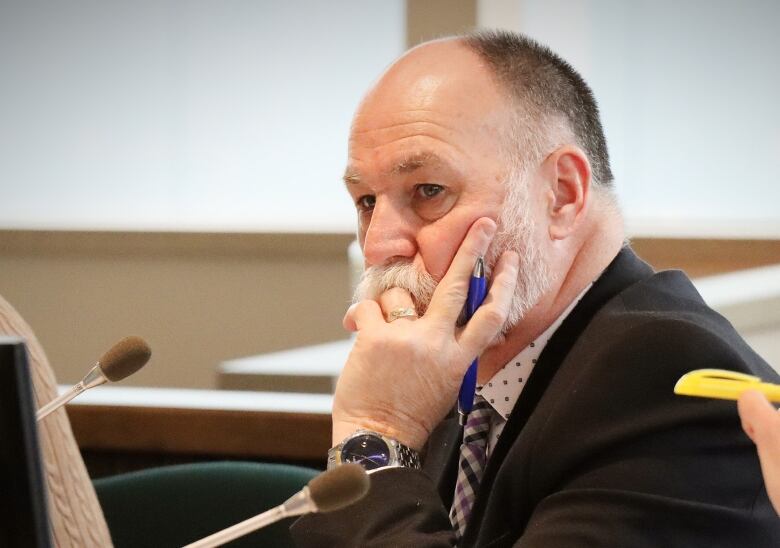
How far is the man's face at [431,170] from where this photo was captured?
1.38 meters

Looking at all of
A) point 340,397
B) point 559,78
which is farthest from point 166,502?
point 559,78

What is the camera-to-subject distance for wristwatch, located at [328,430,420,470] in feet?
3.99

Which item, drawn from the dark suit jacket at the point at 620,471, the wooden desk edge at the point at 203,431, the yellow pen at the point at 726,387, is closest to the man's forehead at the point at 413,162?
the dark suit jacket at the point at 620,471

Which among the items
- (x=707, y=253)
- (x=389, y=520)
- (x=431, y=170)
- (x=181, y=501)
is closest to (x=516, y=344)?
(x=431, y=170)

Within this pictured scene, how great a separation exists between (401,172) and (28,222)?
6.32ft

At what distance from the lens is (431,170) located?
1392 millimetres

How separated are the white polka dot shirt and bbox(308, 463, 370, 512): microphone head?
2.00 ft

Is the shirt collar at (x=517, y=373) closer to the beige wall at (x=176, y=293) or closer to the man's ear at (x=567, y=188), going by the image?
the man's ear at (x=567, y=188)

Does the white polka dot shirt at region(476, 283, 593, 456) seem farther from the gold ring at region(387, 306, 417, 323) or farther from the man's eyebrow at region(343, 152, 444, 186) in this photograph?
the man's eyebrow at region(343, 152, 444, 186)

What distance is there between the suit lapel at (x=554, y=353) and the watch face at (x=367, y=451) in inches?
6.3

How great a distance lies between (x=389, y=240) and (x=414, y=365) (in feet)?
0.73

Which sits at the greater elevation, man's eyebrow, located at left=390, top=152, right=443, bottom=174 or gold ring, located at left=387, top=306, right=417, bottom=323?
man's eyebrow, located at left=390, top=152, right=443, bottom=174

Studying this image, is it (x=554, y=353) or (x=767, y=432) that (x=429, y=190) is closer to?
(x=554, y=353)

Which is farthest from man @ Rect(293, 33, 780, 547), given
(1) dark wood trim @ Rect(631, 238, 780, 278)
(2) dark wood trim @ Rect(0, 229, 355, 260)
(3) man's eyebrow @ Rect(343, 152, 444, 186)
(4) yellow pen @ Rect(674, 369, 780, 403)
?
(2) dark wood trim @ Rect(0, 229, 355, 260)
